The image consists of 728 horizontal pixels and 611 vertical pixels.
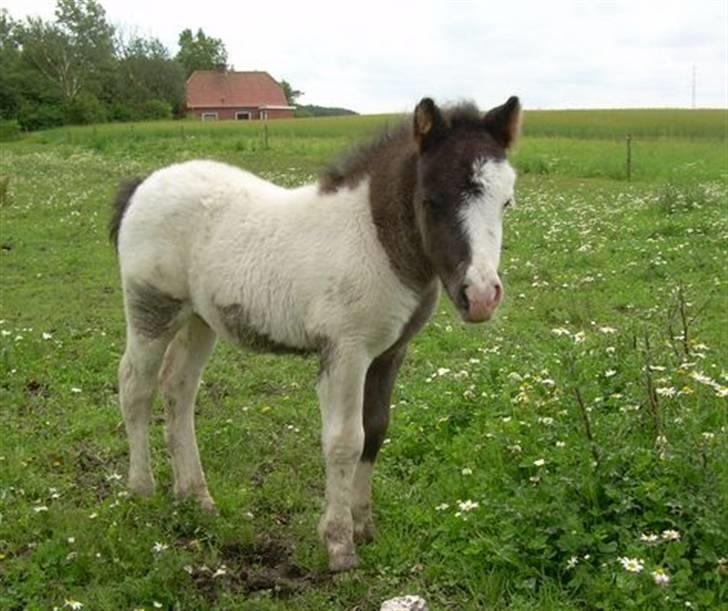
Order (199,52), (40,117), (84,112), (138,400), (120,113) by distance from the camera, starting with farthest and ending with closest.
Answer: (199,52) → (120,113) → (84,112) → (40,117) → (138,400)

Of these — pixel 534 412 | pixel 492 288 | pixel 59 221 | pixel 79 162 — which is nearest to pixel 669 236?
pixel 534 412

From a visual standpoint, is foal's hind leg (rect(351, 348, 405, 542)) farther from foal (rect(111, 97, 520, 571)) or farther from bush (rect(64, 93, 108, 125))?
bush (rect(64, 93, 108, 125))

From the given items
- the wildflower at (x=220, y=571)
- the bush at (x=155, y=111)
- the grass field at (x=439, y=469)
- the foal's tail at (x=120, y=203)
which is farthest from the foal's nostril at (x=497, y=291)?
the bush at (x=155, y=111)

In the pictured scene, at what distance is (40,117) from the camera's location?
72.1m

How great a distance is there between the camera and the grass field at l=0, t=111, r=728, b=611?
14.1ft

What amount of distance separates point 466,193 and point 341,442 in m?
1.62

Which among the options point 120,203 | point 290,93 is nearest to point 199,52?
point 290,93

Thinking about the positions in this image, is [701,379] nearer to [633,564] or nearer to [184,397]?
[633,564]

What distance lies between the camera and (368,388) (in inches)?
203

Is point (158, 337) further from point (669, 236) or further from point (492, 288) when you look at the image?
point (669, 236)

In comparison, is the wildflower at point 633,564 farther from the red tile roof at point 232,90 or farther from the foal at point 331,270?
the red tile roof at point 232,90

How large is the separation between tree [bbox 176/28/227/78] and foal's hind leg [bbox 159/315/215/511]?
4119 inches

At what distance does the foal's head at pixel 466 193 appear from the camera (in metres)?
3.89

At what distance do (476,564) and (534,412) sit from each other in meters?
1.57
